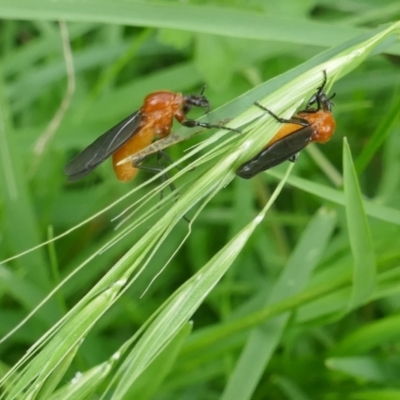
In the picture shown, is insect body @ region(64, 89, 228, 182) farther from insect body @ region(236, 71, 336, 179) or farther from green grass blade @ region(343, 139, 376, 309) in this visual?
green grass blade @ region(343, 139, 376, 309)

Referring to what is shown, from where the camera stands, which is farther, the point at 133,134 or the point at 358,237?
the point at 133,134

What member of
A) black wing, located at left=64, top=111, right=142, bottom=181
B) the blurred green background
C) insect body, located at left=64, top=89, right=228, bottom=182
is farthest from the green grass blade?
black wing, located at left=64, top=111, right=142, bottom=181

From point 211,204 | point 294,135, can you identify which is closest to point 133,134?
point 294,135

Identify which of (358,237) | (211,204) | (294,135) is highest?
(211,204)

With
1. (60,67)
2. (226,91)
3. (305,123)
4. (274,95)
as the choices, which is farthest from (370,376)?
(60,67)

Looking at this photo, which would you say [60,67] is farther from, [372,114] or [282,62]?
[372,114]

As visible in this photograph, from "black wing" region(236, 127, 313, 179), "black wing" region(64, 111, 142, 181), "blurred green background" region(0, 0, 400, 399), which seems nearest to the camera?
"black wing" region(236, 127, 313, 179)

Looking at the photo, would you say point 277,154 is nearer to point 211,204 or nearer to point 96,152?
point 96,152

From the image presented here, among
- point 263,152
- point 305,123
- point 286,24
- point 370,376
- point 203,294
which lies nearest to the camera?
point 203,294
